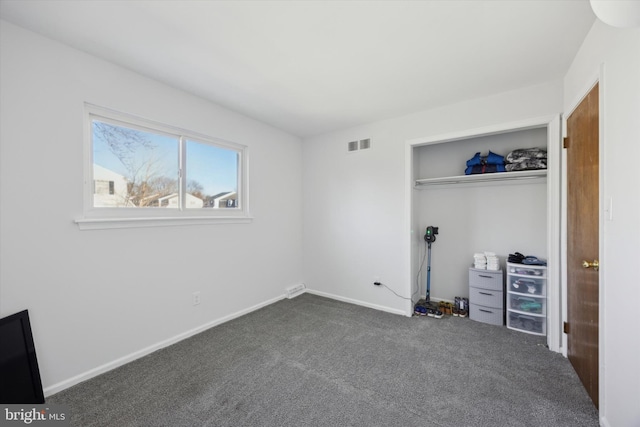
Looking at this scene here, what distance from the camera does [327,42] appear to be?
1.91m

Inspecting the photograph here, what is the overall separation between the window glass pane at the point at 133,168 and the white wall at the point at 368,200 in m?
2.08

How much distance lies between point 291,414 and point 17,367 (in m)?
1.78

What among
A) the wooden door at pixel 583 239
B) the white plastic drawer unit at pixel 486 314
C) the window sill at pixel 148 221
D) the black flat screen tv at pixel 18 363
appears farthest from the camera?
the white plastic drawer unit at pixel 486 314

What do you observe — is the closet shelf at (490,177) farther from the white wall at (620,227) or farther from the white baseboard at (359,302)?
the white baseboard at (359,302)

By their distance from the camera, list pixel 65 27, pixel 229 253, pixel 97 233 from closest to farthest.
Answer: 1. pixel 65 27
2. pixel 97 233
3. pixel 229 253

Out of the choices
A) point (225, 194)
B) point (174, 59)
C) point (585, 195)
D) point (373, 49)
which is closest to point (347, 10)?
point (373, 49)

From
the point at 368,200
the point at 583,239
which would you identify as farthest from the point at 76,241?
the point at 583,239

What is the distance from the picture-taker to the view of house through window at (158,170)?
7.32 feet

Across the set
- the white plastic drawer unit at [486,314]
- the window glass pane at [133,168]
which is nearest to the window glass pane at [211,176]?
the window glass pane at [133,168]

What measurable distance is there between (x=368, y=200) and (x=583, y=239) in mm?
2164

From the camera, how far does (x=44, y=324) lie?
1.86m

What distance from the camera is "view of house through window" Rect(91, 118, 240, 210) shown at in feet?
7.32

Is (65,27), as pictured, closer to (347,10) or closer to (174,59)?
(174,59)

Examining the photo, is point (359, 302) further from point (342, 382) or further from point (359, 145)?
point (359, 145)
